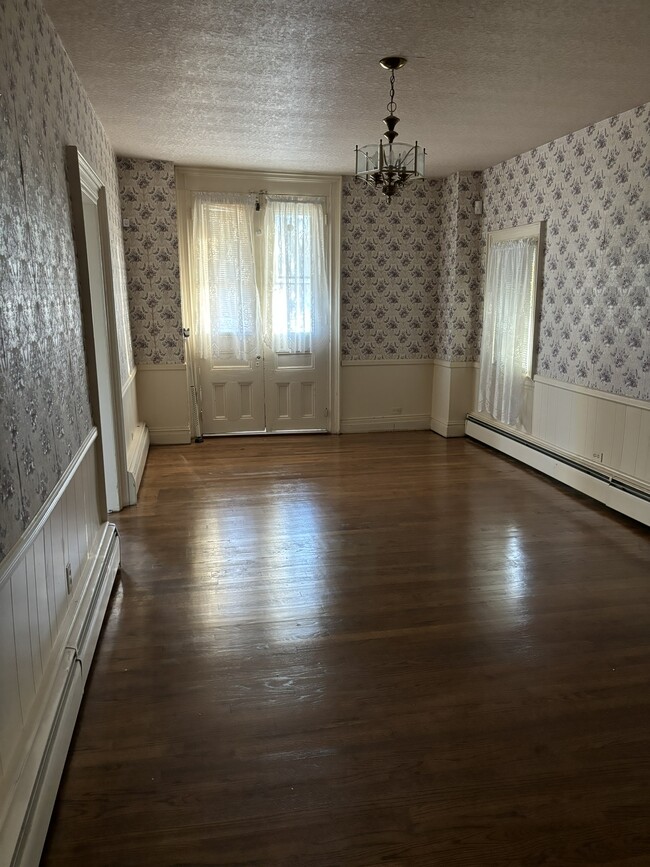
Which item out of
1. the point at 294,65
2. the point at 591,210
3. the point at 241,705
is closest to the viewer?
the point at 241,705

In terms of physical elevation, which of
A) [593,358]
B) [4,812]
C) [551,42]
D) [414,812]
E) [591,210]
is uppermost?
[551,42]

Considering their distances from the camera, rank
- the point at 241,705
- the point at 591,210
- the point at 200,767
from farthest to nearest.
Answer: the point at 591,210, the point at 241,705, the point at 200,767

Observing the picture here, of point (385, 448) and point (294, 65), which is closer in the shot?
point (294, 65)

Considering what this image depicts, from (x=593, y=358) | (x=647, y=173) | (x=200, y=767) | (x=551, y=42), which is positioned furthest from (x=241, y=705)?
(x=647, y=173)

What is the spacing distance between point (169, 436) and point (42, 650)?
4.46m

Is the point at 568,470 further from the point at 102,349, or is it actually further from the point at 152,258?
the point at 152,258

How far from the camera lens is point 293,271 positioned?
21.4 feet

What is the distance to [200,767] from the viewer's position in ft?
6.69

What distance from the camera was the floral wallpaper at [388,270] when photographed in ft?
21.9

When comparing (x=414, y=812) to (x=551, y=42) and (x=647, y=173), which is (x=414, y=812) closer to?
(x=551, y=42)

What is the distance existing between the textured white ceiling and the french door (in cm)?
122

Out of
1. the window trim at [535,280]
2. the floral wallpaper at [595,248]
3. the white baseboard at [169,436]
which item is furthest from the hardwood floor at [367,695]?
the white baseboard at [169,436]

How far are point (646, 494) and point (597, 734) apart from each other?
236cm

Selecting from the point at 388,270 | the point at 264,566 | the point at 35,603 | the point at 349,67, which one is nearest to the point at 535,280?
the point at 388,270
